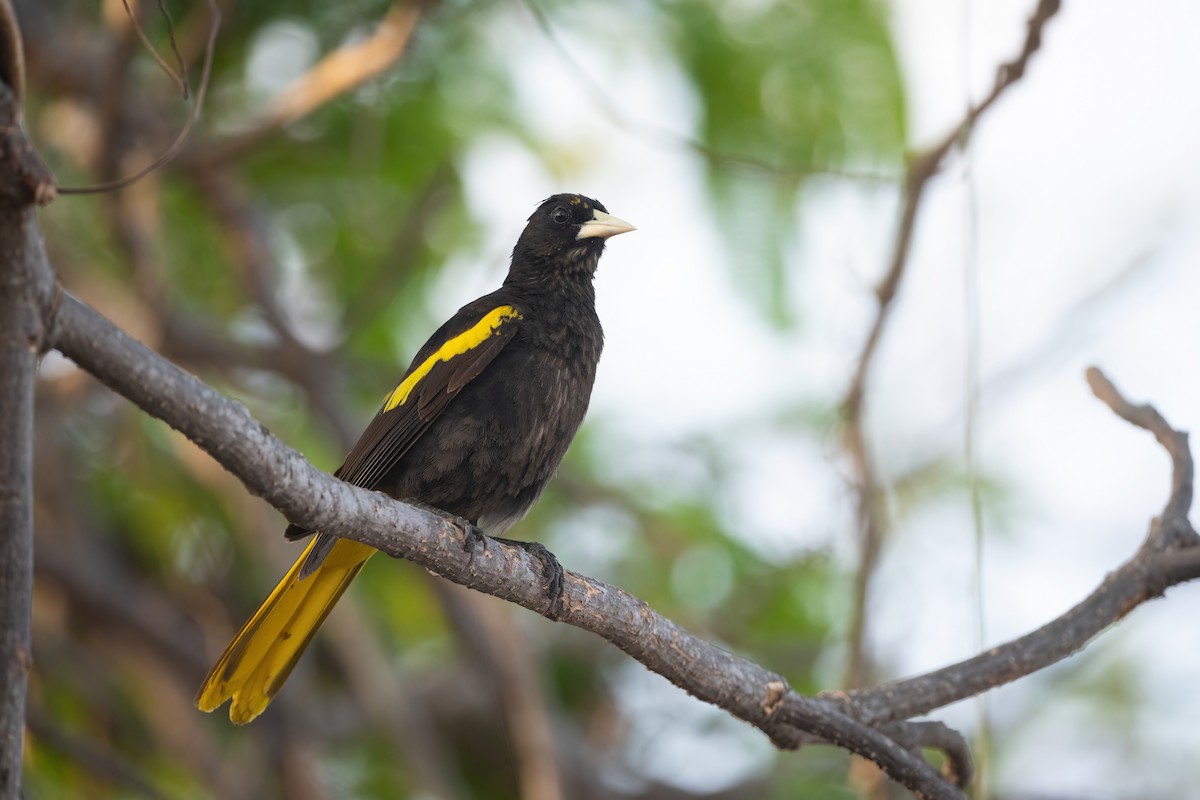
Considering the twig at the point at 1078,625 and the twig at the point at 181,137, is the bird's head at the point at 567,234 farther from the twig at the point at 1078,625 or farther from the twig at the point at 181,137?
the twig at the point at 1078,625

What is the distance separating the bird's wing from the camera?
10.9ft

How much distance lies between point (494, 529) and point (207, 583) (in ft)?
8.13

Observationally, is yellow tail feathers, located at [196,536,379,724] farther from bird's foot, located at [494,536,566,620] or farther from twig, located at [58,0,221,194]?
twig, located at [58,0,221,194]

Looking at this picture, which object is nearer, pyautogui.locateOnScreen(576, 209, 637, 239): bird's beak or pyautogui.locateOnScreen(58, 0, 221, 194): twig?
pyautogui.locateOnScreen(58, 0, 221, 194): twig

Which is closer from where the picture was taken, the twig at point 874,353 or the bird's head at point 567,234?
the twig at point 874,353

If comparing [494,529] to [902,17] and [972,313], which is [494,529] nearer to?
[972,313]

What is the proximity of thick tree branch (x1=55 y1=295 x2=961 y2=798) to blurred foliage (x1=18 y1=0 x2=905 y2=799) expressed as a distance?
1.97 meters

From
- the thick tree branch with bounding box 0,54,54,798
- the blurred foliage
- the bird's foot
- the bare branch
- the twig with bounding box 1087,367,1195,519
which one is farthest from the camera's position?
the blurred foliage

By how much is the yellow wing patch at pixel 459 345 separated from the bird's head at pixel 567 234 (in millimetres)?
392

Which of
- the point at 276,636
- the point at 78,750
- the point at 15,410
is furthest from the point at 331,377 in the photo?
the point at 15,410

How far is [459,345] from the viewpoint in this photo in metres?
3.40

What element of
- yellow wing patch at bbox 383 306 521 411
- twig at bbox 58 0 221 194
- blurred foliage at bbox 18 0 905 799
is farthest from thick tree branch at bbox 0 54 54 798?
blurred foliage at bbox 18 0 905 799

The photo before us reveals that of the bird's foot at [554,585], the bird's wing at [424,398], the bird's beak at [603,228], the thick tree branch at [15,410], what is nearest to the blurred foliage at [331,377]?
the bird's beak at [603,228]

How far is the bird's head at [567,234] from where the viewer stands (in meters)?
3.91
